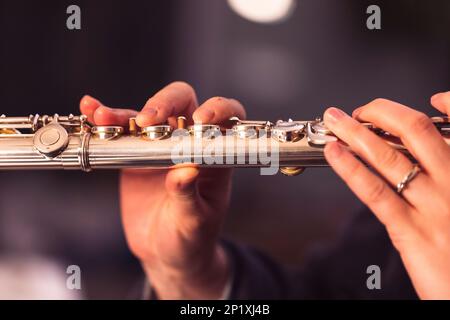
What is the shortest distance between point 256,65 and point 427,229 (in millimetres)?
781

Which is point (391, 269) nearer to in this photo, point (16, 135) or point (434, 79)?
point (434, 79)

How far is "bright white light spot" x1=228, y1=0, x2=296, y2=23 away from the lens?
1.10 meters

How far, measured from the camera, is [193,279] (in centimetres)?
74

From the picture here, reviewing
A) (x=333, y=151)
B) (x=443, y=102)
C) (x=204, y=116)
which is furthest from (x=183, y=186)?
(x=443, y=102)

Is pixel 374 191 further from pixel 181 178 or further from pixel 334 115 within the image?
pixel 181 178

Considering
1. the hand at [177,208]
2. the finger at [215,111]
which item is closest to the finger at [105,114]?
the hand at [177,208]

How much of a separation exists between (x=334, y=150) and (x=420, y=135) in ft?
0.29

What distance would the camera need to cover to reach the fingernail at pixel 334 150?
446mm

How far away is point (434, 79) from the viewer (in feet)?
3.76

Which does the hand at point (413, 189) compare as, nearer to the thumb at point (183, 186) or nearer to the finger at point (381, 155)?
the finger at point (381, 155)

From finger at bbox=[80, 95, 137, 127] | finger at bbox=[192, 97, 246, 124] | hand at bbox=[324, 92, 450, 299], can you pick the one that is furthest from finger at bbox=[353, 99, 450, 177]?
finger at bbox=[80, 95, 137, 127]

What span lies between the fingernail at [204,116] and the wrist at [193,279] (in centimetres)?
29

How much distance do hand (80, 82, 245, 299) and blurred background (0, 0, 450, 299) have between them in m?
0.43

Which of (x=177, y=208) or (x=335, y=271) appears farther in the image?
(x=335, y=271)
